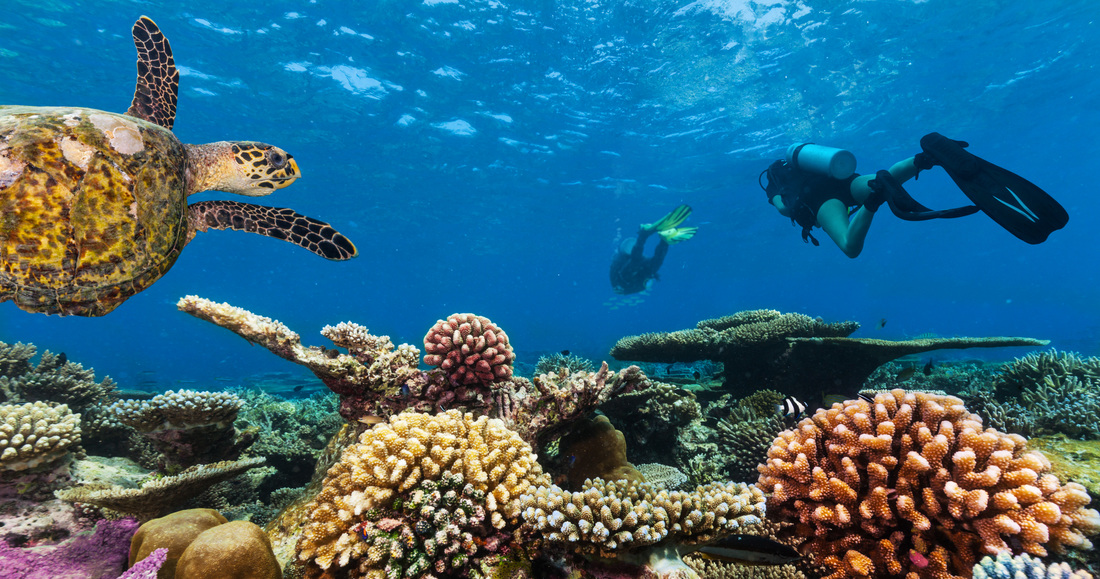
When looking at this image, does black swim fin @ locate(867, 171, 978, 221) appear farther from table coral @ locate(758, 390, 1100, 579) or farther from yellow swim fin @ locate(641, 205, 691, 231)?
yellow swim fin @ locate(641, 205, 691, 231)

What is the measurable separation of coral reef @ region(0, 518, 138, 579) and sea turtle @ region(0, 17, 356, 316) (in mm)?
1628

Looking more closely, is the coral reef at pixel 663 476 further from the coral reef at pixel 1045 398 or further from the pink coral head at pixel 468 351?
the coral reef at pixel 1045 398

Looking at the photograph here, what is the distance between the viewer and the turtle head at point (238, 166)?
3637 millimetres

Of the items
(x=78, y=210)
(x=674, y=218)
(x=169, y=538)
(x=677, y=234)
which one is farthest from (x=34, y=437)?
(x=674, y=218)

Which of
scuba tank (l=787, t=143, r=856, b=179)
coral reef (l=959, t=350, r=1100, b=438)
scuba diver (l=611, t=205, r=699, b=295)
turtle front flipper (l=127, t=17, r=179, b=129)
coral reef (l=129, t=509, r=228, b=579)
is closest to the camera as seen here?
coral reef (l=129, t=509, r=228, b=579)

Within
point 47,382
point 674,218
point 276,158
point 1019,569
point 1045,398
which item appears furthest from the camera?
point 674,218

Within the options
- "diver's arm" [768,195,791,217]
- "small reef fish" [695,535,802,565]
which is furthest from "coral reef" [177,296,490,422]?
"diver's arm" [768,195,791,217]

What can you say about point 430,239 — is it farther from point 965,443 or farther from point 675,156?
point 965,443

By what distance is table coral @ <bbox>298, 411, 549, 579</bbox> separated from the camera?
1.91m

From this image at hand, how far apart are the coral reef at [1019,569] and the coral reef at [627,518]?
883 mm

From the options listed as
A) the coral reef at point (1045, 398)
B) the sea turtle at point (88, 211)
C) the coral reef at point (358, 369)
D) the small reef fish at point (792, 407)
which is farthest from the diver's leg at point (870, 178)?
the sea turtle at point (88, 211)

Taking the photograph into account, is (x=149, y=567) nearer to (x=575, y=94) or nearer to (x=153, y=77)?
(x=153, y=77)

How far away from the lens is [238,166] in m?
3.67

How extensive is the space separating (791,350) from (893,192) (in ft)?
9.59
